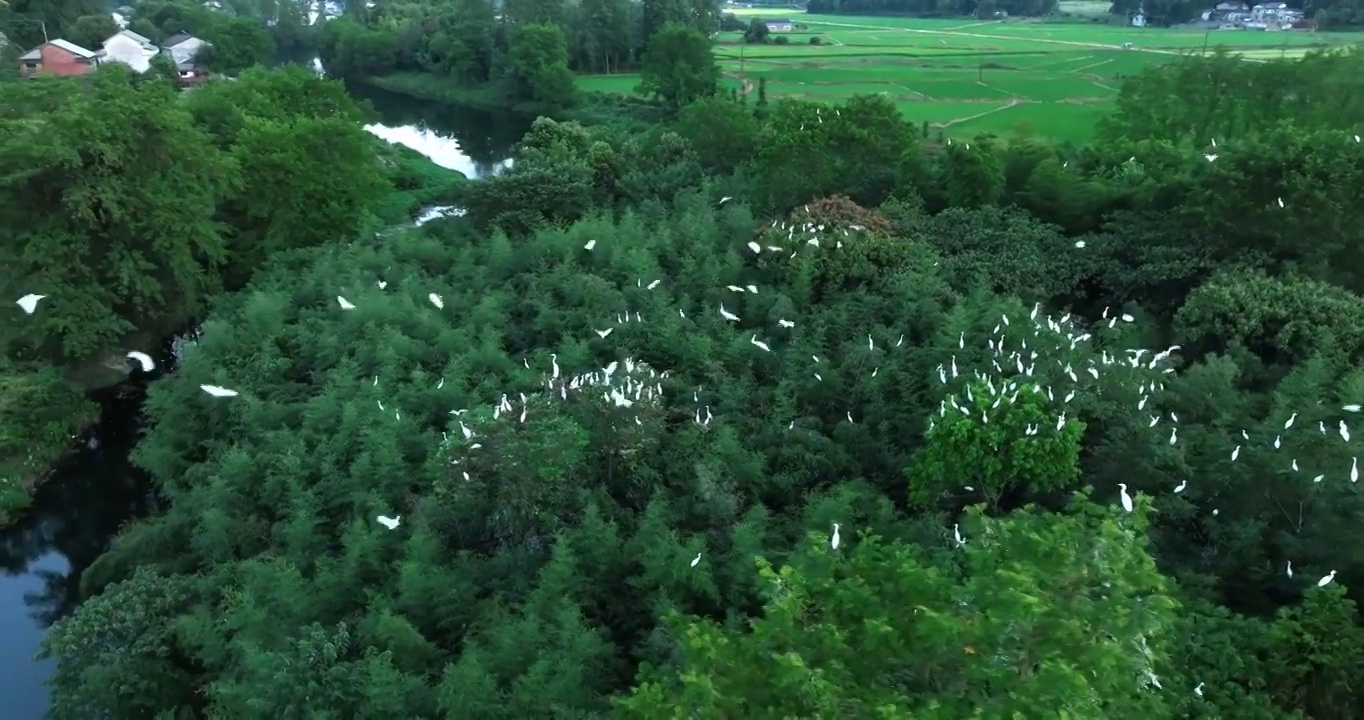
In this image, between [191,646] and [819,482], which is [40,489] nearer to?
[191,646]

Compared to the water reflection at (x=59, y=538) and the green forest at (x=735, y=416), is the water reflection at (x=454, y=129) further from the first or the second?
the water reflection at (x=59, y=538)

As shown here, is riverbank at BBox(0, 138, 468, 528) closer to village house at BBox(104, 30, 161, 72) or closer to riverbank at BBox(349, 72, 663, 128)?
riverbank at BBox(349, 72, 663, 128)

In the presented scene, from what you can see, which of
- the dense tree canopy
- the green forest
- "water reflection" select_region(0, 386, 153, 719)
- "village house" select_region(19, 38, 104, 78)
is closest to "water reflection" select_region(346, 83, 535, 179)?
"village house" select_region(19, 38, 104, 78)

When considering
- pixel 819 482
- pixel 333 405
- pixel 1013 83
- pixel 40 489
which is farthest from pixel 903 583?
pixel 1013 83

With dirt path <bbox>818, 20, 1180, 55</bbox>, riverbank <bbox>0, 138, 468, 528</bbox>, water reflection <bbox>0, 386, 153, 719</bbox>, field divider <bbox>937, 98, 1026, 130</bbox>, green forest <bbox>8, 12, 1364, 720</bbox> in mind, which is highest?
dirt path <bbox>818, 20, 1180, 55</bbox>

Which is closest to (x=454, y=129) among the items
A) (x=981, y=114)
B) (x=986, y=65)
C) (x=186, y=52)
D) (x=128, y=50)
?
(x=186, y=52)

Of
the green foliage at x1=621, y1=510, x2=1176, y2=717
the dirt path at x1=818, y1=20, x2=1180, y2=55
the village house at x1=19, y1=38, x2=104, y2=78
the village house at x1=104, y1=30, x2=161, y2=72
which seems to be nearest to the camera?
the green foliage at x1=621, y1=510, x2=1176, y2=717

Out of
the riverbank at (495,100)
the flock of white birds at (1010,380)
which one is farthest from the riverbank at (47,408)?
the riverbank at (495,100)
